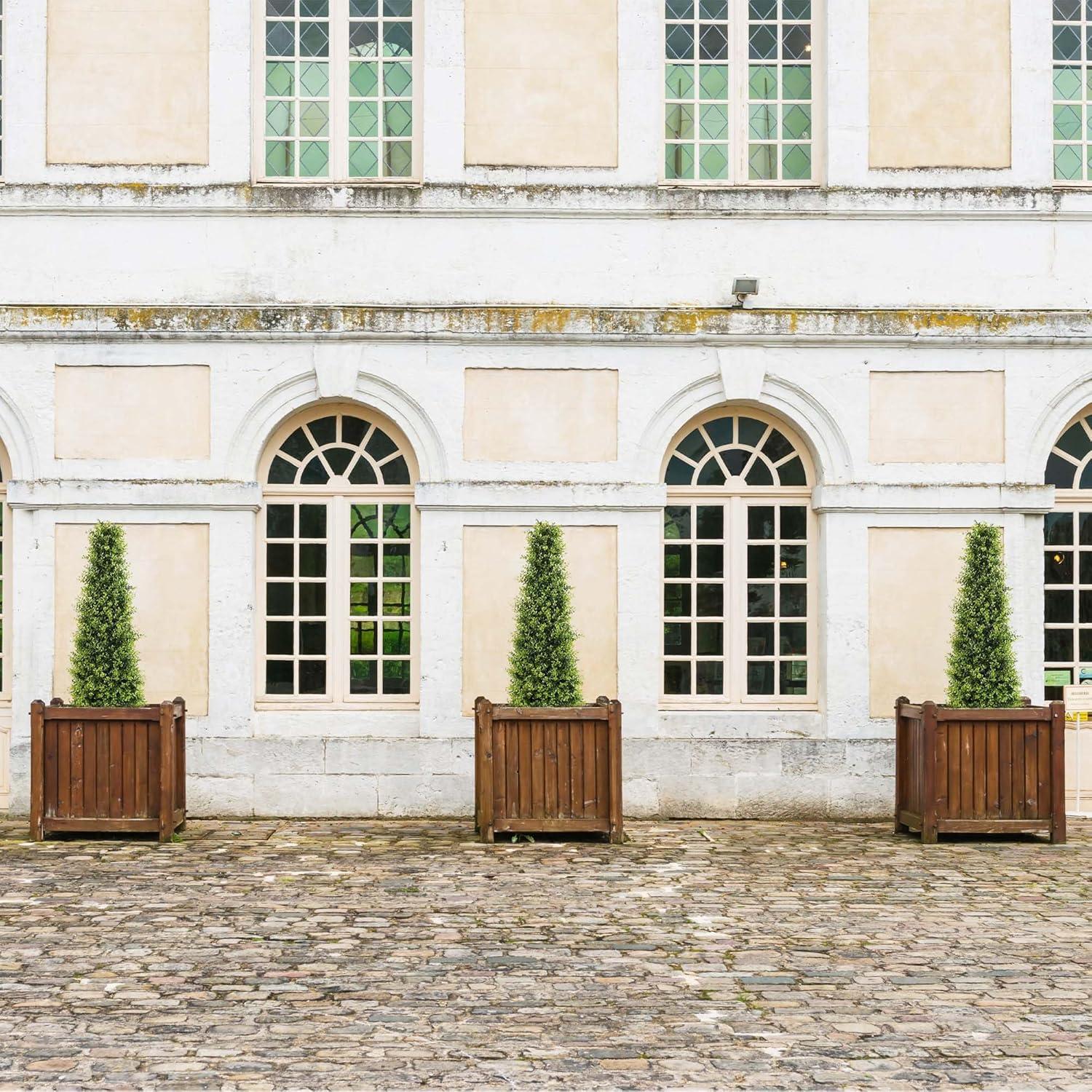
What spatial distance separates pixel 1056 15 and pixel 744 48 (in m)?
2.36

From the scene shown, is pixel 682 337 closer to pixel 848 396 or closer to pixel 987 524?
pixel 848 396

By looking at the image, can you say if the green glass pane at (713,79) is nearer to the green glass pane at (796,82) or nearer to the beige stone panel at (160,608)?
the green glass pane at (796,82)

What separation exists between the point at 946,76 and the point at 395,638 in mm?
5785

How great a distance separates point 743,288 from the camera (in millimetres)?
11539

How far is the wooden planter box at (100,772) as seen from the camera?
10.3 m

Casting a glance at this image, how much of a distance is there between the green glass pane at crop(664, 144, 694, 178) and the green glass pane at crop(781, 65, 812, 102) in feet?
2.73

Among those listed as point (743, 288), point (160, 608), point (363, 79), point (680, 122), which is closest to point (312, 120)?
point (363, 79)

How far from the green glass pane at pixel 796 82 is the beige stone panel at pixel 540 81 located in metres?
1.31

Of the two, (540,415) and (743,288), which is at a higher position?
(743,288)

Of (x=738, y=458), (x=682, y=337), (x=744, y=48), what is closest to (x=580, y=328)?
(x=682, y=337)

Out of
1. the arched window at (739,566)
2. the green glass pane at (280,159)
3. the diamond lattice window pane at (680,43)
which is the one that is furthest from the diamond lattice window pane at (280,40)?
the arched window at (739,566)

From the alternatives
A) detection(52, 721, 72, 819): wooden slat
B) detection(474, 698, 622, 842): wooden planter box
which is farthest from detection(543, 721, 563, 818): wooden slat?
detection(52, 721, 72, 819): wooden slat

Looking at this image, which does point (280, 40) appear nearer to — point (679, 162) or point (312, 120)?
point (312, 120)

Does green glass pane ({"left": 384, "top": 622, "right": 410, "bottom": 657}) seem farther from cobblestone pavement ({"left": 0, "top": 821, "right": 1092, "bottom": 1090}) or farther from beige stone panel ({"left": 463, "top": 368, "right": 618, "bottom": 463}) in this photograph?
cobblestone pavement ({"left": 0, "top": 821, "right": 1092, "bottom": 1090})
